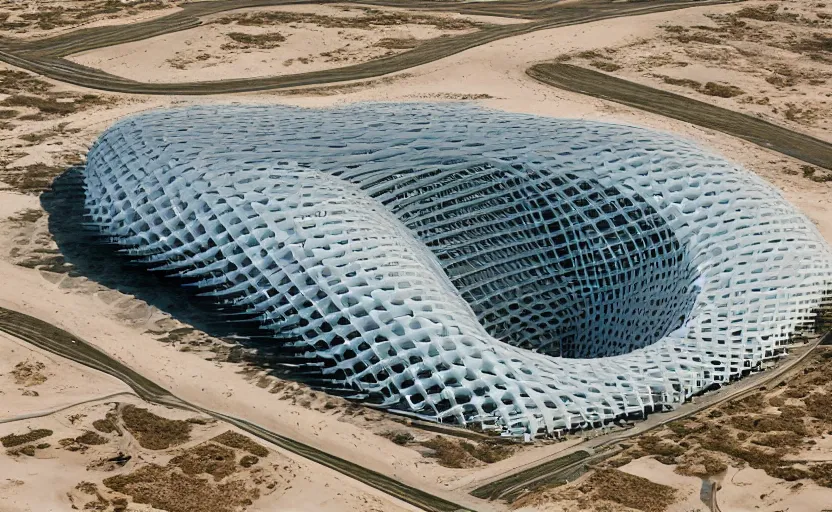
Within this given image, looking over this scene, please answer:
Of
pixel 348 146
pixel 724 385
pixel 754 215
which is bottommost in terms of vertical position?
pixel 724 385

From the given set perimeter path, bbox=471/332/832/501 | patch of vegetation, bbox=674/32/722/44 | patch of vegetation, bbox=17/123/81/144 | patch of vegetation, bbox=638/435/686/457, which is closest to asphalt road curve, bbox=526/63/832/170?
patch of vegetation, bbox=674/32/722/44

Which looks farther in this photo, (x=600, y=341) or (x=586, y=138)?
(x=586, y=138)

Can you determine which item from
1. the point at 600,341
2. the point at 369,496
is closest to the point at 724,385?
the point at 600,341

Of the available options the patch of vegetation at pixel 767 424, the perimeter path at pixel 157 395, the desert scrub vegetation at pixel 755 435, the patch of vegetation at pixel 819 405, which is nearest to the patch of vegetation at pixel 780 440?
the desert scrub vegetation at pixel 755 435

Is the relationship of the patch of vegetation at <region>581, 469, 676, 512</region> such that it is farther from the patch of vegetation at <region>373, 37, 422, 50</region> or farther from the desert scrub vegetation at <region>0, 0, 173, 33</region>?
the desert scrub vegetation at <region>0, 0, 173, 33</region>

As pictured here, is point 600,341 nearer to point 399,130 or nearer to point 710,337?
point 710,337
